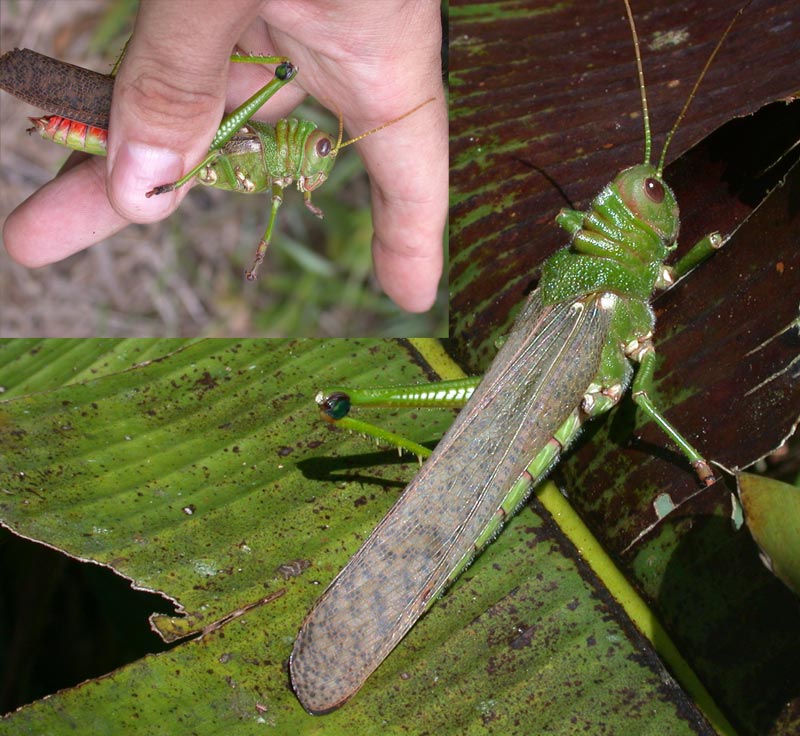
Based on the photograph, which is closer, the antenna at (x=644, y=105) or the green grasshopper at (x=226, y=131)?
the antenna at (x=644, y=105)

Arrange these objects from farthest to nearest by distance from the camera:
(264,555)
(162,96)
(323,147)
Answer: (323,147)
(162,96)
(264,555)

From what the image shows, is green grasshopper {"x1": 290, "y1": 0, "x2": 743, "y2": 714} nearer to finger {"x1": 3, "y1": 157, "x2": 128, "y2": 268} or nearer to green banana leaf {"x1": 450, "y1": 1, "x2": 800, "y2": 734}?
green banana leaf {"x1": 450, "y1": 1, "x2": 800, "y2": 734}

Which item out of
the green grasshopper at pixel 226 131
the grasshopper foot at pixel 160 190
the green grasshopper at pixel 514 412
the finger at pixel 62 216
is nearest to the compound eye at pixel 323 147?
the green grasshopper at pixel 226 131

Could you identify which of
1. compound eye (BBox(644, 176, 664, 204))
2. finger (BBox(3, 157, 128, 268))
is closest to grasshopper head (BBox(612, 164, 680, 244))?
compound eye (BBox(644, 176, 664, 204))

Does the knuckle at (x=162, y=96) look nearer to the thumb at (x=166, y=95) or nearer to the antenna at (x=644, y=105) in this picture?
the thumb at (x=166, y=95)

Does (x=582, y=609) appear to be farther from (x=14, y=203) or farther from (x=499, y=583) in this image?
(x=14, y=203)

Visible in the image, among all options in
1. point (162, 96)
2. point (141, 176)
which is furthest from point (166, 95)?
point (141, 176)

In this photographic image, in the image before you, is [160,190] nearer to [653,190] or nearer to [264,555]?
[264,555]
